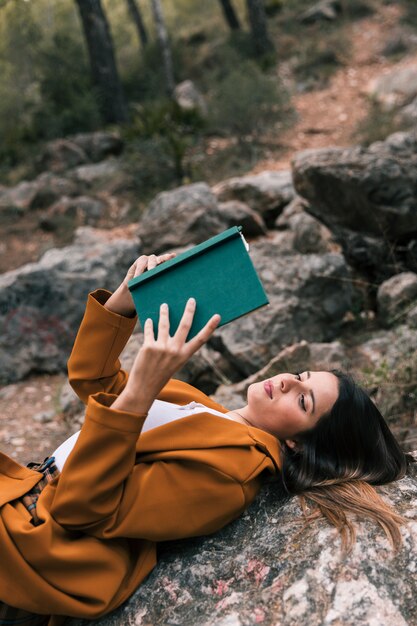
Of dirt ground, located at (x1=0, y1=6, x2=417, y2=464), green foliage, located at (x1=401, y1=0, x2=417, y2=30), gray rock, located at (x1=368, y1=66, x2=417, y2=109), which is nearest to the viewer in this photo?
dirt ground, located at (x1=0, y1=6, x2=417, y2=464)

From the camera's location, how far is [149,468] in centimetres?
210

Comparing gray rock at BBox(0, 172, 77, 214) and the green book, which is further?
gray rock at BBox(0, 172, 77, 214)

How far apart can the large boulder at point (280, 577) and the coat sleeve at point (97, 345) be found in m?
0.65

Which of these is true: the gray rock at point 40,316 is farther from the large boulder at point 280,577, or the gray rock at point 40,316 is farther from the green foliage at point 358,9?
the green foliage at point 358,9

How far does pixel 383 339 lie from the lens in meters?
4.65

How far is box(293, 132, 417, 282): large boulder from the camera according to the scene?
4.98m

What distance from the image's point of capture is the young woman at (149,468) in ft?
6.23

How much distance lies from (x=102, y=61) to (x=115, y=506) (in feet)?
39.3

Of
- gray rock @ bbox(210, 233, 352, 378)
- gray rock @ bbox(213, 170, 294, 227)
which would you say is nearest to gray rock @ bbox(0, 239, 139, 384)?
gray rock @ bbox(210, 233, 352, 378)

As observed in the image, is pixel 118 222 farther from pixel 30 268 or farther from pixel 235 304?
pixel 235 304

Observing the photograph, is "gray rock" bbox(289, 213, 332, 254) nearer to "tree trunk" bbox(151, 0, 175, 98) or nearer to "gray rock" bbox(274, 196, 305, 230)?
"gray rock" bbox(274, 196, 305, 230)

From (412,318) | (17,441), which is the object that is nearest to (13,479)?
(17,441)

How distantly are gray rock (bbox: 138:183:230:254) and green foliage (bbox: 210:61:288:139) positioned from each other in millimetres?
4085

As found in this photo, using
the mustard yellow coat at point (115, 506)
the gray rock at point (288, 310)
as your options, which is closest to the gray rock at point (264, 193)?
the gray rock at point (288, 310)
